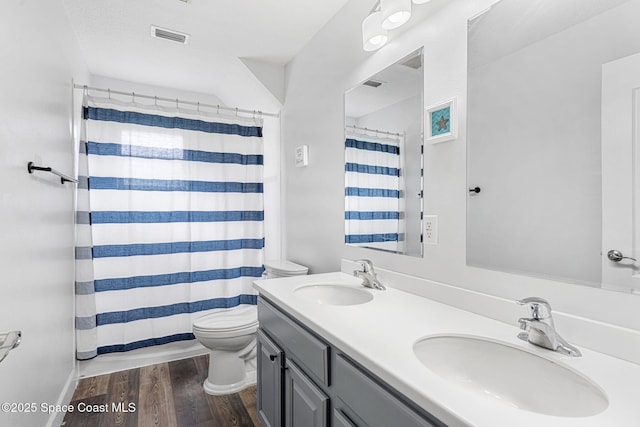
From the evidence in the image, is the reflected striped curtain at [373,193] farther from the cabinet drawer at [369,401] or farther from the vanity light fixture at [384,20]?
the cabinet drawer at [369,401]

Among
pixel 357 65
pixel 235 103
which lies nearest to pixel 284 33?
pixel 357 65

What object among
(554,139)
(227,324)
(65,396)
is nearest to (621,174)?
(554,139)

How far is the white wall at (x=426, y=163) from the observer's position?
3.30 feet

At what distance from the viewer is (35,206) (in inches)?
55.3

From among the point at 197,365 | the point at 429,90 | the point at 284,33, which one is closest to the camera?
the point at 429,90

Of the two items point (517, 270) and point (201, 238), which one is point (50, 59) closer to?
point (201, 238)

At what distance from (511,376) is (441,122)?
2.99 feet

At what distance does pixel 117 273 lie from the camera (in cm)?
234

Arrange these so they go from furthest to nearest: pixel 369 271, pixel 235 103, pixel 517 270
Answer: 1. pixel 235 103
2. pixel 369 271
3. pixel 517 270

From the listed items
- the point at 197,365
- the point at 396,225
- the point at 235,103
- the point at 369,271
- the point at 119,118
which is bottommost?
the point at 197,365

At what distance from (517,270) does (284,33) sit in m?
2.08

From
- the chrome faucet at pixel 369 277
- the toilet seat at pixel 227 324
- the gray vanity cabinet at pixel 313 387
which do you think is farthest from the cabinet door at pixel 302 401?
the toilet seat at pixel 227 324

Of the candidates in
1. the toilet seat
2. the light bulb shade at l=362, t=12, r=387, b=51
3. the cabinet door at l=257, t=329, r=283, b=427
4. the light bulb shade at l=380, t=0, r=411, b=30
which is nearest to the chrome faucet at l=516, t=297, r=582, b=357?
the cabinet door at l=257, t=329, r=283, b=427

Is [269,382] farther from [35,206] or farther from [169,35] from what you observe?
[169,35]
